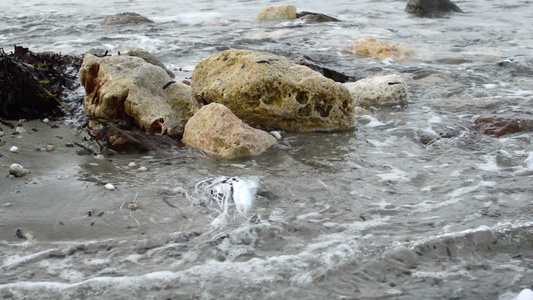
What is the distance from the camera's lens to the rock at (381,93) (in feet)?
20.8

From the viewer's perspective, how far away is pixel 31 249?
10.4 feet

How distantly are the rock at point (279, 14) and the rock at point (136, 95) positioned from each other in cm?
746

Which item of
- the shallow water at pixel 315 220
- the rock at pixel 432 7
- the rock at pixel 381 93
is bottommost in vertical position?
the shallow water at pixel 315 220

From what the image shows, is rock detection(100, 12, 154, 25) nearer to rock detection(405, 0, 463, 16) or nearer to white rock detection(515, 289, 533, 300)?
rock detection(405, 0, 463, 16)

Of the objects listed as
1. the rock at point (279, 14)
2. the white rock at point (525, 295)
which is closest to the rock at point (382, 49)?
the rock at point (279, 14)

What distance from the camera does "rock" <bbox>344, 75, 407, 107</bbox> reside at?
6.35 m

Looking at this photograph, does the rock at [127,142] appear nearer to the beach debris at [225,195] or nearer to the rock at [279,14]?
the beach debris at [225,195]

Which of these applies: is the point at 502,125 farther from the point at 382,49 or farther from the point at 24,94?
the point at 24,94

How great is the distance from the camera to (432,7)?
1320cm

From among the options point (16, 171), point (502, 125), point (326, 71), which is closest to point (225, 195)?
point (16, 171)

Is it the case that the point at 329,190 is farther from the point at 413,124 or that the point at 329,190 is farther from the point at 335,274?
the point at 413,124

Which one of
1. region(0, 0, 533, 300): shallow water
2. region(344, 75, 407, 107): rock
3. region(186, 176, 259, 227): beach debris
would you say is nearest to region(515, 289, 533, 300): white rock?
region(0, 0, 533, 300): shallow water

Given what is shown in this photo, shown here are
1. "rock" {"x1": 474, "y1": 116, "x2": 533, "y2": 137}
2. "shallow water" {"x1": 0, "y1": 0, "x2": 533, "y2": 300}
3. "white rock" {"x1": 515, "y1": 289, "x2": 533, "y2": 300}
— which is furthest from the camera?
"rock" {"x1": 474, "y1": 116, "x2": 533, "y2": 137}

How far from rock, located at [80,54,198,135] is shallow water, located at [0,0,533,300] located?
2.08 feet
